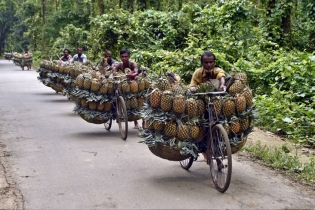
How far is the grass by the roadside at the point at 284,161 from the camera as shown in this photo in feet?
23.7

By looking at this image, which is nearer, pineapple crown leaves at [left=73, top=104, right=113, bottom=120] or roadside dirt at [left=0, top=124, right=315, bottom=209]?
roadside dirt at [left=0, top=124, right=315, bottom=209]

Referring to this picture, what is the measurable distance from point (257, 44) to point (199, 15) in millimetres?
3761

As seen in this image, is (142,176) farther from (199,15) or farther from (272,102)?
(199,15)

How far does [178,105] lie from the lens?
6.61m

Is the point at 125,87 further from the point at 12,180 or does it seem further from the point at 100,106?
the point at 12,180

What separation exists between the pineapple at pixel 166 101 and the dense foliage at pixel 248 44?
101 inches

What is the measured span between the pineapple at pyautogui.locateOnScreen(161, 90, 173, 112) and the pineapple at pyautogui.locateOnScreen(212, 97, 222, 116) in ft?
1.93

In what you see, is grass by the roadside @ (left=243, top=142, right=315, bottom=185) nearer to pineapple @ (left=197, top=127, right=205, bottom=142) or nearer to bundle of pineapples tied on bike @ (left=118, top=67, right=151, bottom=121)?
pineapple @ (left=197, top=127, right=205, bottom=142)

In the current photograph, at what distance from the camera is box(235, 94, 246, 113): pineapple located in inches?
263

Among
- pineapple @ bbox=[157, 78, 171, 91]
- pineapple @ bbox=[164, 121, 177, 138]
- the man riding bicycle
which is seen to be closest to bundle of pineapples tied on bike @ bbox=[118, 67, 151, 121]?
the man riding bicycle

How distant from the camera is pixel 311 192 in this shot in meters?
6.45

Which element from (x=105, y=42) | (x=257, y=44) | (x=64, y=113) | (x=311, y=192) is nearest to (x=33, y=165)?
(x=311, y=192)

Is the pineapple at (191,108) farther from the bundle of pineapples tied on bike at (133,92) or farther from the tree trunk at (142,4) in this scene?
the tree trunk at (142,4)

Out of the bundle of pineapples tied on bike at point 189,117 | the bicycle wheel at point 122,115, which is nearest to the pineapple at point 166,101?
the bundle of pineapples tied on bike at point 189,117
